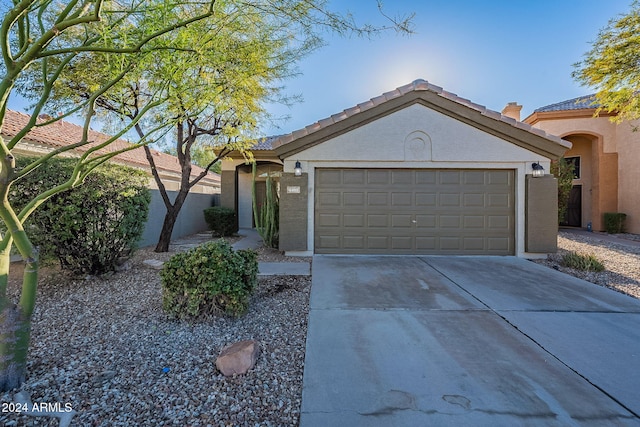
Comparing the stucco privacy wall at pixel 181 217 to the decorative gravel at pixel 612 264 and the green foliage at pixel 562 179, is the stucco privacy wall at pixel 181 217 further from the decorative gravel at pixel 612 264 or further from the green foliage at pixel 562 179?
the green foliage at pixel 562 179

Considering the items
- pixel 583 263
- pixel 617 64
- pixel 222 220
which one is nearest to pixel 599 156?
pixel 617 64

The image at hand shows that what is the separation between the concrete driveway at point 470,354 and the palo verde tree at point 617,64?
6089 mm

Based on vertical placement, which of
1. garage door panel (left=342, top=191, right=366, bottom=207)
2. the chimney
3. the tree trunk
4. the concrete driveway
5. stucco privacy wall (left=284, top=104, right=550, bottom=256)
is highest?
the chimney

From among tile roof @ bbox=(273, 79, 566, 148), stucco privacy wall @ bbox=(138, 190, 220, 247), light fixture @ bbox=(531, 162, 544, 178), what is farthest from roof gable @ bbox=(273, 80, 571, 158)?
stucco privacy wall @ bbox=(138, 190, 220, 247)

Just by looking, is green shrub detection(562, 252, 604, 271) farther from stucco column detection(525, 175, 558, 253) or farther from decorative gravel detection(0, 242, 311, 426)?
decorative gravel detection(0, 242, 311, 426)

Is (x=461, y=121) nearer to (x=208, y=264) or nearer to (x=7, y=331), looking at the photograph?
(x=208, y=264)

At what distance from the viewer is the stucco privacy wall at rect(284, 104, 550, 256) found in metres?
8.13

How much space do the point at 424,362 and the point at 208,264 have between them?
282cm

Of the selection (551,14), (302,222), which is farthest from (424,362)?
(551,14)

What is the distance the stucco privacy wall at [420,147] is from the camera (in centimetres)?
813

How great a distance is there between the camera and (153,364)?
2.99m

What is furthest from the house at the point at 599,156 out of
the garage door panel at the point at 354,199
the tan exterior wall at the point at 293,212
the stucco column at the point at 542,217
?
the tan exterior wall at the point at 293,212

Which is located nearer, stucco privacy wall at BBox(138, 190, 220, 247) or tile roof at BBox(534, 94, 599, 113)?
stucco privacy wall at BBox(138, 190, 220, 247)

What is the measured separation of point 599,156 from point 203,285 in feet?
62.8
